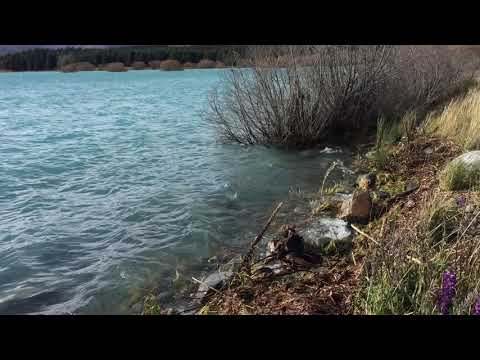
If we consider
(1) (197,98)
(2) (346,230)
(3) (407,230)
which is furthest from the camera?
(1) (197,98)

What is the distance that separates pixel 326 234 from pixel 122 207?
4.09m

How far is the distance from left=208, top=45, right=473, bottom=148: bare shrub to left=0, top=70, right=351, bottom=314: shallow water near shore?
0.68 m

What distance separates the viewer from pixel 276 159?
10.2 m

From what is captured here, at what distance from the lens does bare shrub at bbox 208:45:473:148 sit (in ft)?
32.3

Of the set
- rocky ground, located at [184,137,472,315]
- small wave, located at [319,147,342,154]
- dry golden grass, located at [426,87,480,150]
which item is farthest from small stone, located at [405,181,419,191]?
small wave, located at [319,147,342,154]

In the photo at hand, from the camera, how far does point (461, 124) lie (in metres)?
7.88

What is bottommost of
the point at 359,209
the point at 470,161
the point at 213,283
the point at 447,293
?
the point at 213,283

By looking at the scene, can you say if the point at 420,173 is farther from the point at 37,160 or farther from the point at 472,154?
the point at 37,160

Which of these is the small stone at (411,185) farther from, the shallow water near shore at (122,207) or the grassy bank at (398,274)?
the shallow water near shore at (122,207)

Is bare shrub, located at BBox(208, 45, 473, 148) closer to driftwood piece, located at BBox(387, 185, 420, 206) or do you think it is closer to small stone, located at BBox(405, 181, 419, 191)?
small stone, located at BBox(405, 181, 419, 191)

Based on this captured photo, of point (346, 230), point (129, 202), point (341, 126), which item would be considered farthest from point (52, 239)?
point (341, 126)

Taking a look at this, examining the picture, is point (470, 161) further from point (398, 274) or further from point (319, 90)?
point (319, 90)

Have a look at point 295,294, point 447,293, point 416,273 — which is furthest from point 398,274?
point 295,294
